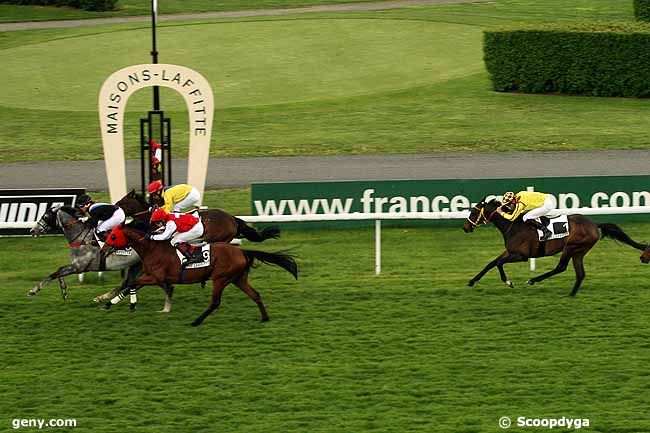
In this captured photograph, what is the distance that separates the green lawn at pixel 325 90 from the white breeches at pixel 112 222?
9.20 metres

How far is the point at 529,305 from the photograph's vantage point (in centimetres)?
1318

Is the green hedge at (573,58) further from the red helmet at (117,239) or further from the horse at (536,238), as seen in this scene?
the red helmet at (117,239)

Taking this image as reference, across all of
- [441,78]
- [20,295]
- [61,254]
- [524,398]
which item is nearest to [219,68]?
[441,78]

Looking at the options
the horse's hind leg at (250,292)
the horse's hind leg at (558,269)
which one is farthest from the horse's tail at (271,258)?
the horse's hind leg at (558,269)

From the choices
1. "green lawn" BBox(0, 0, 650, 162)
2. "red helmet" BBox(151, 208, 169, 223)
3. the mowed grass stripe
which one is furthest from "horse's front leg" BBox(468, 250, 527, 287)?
"green lawn" BBox(0, 0, 650, 162)

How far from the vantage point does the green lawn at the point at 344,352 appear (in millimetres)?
10391

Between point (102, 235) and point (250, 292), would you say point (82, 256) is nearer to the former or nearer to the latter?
point (102, 235)

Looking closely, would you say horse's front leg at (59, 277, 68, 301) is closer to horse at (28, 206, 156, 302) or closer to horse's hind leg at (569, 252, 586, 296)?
horse at (28, 206, 156, 302)

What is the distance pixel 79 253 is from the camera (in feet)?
43.2

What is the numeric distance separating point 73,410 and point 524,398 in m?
3.76

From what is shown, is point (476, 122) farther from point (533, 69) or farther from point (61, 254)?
point (61, 254)

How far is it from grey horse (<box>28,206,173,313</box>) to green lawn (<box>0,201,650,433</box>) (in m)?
0.25

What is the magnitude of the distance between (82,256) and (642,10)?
60.7 ft

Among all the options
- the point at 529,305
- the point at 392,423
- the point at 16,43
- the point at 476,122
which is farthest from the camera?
the point at 16,43
